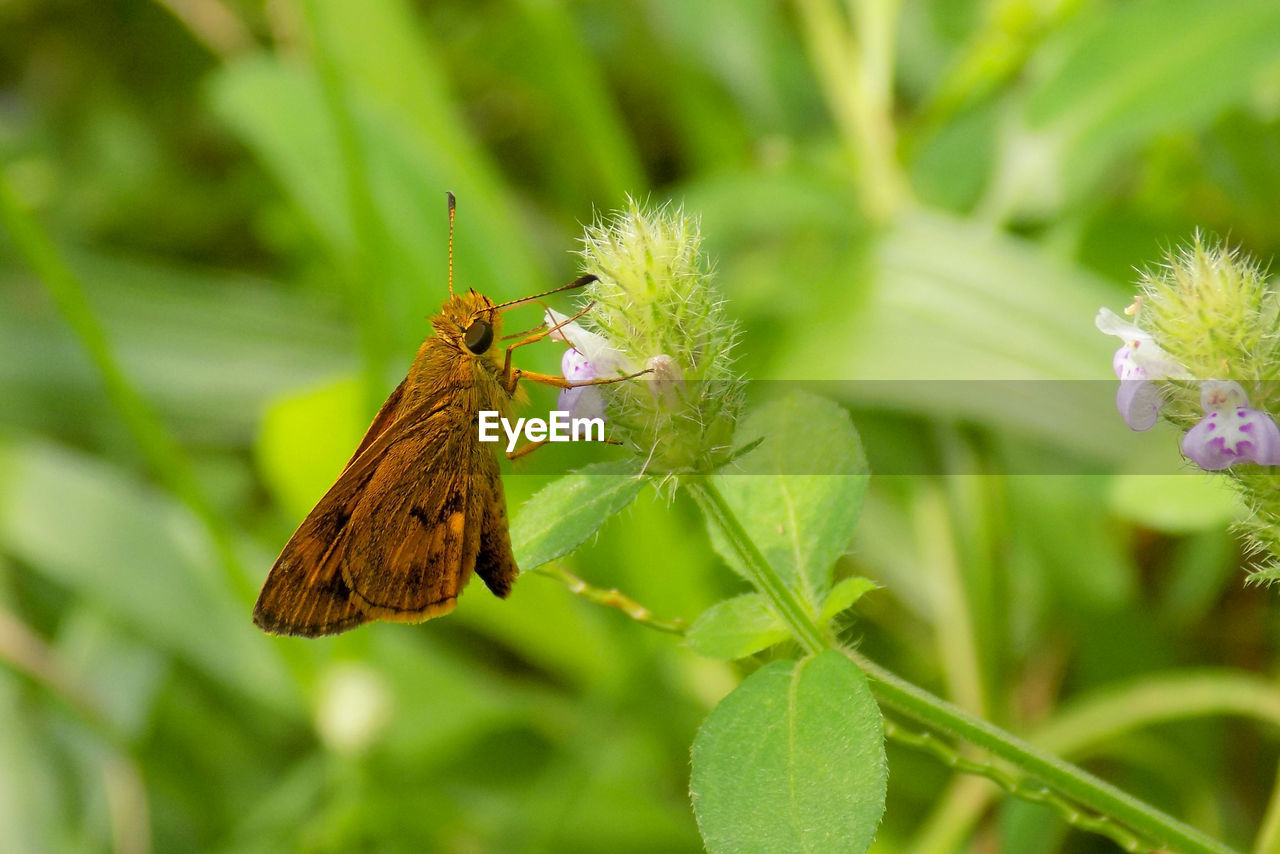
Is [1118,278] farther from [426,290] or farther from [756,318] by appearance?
[426,290]

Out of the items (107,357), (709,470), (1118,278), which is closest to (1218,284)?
(709,470)

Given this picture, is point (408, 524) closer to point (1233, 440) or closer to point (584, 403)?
point (584, 403)

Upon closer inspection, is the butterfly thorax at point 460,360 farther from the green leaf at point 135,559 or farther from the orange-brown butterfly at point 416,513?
Answer: the green leaf at point 135,559

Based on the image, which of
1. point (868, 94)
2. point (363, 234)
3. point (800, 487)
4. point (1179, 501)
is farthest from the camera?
point (868, 94)

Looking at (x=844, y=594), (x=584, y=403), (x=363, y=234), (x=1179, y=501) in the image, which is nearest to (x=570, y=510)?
(x=584, y=403)

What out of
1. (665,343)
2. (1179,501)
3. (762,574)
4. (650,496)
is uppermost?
(650,496)

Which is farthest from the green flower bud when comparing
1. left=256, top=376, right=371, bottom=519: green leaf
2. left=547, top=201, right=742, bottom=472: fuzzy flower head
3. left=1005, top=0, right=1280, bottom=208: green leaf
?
left=1005, top=0, right=1280, bottom=208: green leaf
